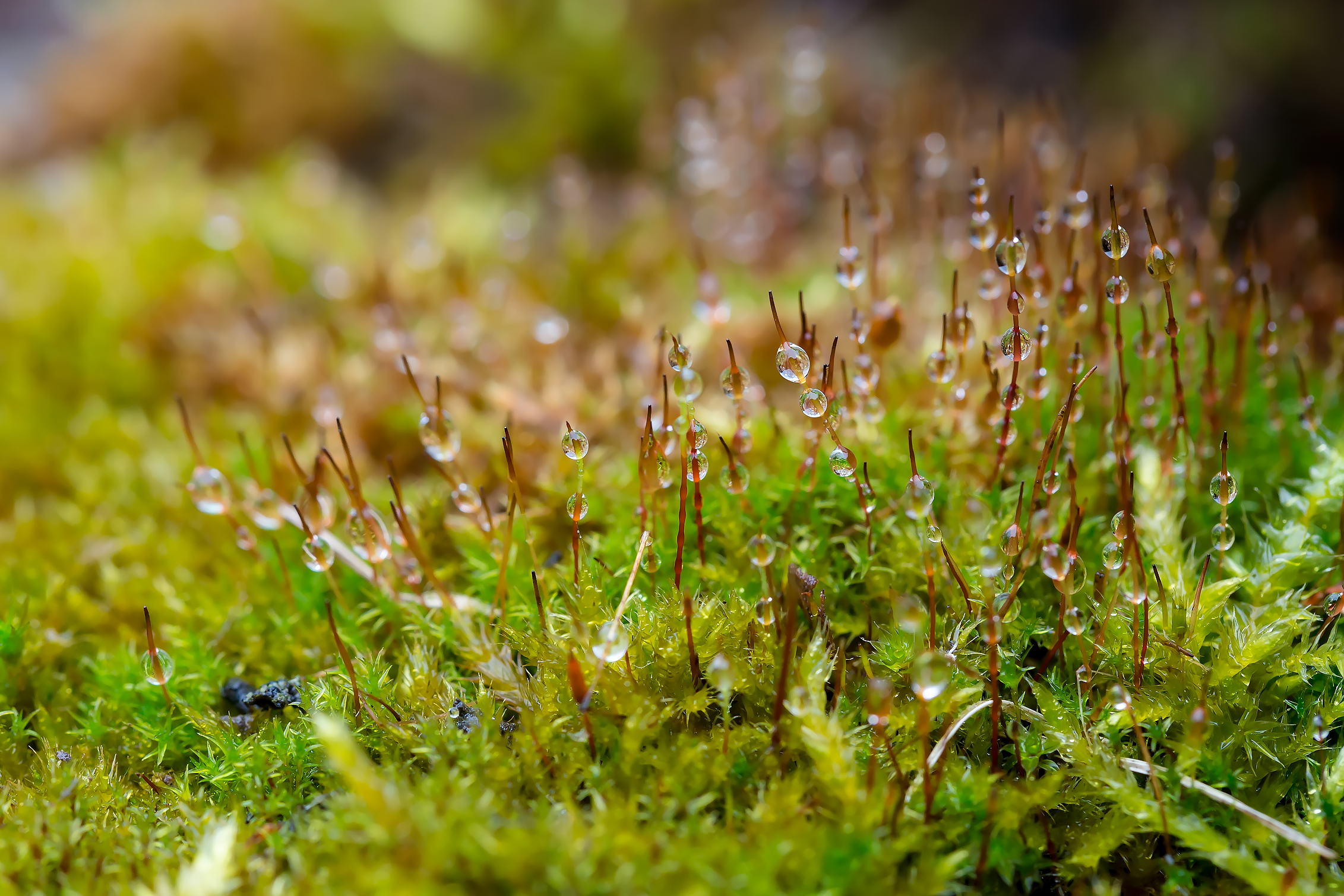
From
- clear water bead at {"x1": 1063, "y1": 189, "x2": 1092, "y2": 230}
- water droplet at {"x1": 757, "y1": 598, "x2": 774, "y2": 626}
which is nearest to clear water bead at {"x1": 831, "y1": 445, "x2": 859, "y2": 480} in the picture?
water droplet at {"x1": 757, "y1": 598, "x2": 774, "y2": 626}

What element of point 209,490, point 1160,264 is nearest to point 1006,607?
point 1160,264

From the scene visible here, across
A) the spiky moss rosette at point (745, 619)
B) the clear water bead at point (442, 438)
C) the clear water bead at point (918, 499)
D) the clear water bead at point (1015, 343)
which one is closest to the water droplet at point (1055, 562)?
the spiky moss rosette at point (745, 619)

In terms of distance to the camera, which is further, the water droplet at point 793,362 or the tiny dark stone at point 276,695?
the tiny dark stone at point 276,695

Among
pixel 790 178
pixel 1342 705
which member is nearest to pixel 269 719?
pixel 1342 705

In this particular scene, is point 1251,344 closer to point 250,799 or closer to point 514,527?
point 514,527

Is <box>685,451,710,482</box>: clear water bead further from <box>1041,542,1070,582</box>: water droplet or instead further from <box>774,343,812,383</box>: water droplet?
<box>1041,542,1070,582</box>: water droplet

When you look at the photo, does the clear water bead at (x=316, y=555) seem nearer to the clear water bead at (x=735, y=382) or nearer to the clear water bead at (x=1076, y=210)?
the clear water bead at (x=735, y=382)
